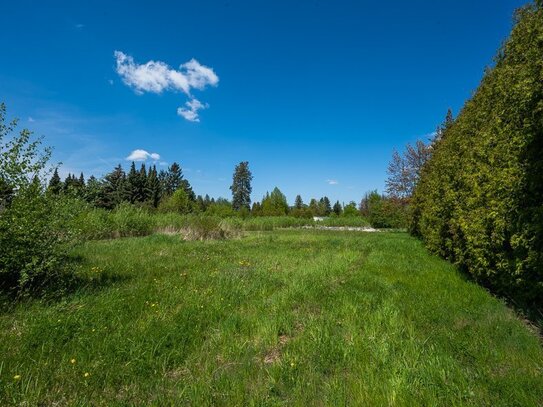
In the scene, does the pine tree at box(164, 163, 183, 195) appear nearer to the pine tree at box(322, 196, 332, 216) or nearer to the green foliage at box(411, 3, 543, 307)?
the pine tree at box(322, 196, 332, 216)

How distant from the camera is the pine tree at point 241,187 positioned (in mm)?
84438

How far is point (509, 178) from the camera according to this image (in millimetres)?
5832

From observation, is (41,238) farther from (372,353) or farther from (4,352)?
(372,353)

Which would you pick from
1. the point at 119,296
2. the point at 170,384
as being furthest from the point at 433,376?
the point at 119,296

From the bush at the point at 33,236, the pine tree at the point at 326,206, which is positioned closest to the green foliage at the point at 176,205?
the bush at the point at 33,236

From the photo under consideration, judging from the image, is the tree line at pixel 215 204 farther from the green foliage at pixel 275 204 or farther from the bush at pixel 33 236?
the bush at pixel 33 236

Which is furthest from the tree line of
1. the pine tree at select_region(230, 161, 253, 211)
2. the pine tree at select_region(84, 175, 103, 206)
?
the pine tree at select_region(84, 175, 103, 206)

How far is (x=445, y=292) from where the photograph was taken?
6508mm

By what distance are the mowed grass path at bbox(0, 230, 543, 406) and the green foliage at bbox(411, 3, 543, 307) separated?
0.77m

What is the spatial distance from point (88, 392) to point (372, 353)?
2.96 m

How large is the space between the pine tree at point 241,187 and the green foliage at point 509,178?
75.1 metres

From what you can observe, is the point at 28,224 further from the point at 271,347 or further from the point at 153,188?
the point at 153,188

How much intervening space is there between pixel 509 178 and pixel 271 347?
5.01 metres

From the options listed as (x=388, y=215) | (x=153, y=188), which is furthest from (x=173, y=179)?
(x=388, y=215)
